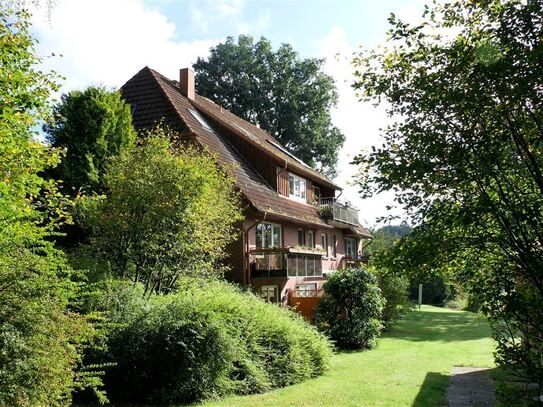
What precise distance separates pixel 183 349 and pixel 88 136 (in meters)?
8.52

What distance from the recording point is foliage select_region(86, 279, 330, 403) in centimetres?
984

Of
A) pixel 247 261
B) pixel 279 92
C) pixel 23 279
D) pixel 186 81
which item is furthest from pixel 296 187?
pixel 23 279

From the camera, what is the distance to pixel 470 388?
1133 centimetres

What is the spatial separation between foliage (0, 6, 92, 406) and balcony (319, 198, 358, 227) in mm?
21483

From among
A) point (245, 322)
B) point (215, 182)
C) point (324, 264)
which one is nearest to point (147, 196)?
point (215, 182)

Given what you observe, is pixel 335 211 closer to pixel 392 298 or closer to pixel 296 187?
pixel 296 187

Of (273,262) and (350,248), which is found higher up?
(350,248)

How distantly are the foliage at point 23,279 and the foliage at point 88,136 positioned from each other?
751 centimetres

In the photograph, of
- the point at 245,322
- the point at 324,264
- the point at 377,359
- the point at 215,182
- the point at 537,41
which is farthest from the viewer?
the point at 324,264

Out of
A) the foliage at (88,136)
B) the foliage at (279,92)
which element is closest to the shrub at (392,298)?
the foliage at (88,136)

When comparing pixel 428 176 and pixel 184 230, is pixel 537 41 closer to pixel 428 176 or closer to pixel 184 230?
pixel 428 176

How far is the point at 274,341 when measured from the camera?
1233cm

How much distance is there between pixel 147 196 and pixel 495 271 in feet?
30.2

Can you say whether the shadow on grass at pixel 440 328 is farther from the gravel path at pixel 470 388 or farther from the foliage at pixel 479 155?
the foliage at pixel 479 155
